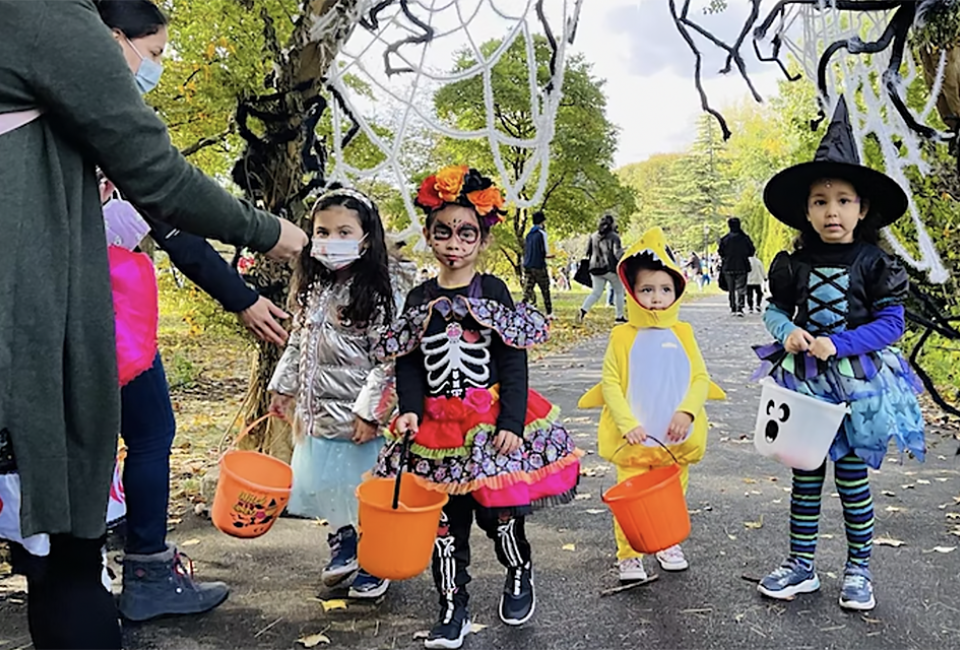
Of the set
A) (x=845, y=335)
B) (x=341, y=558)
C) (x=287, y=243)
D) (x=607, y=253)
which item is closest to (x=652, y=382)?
(x=845, y=335)

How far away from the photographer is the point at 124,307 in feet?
7.64

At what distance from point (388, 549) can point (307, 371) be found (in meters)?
0.93

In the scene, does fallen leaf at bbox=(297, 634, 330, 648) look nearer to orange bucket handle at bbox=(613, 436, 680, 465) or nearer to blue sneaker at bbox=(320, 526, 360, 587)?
blue sneaker at bbox=(320, 526, 360, 587)

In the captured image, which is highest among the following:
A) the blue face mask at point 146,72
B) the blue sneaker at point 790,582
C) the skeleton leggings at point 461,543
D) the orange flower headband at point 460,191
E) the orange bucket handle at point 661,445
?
the blue face mask at point 146,72

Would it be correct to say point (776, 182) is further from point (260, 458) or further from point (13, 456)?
point (13, 456)

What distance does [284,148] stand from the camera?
3.96m

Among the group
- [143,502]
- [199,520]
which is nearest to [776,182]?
[143,502]

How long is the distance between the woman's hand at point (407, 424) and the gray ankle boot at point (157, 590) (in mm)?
906

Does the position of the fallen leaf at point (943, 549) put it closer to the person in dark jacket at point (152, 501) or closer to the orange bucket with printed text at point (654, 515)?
the orange bucket with printed text at point (654, 515)

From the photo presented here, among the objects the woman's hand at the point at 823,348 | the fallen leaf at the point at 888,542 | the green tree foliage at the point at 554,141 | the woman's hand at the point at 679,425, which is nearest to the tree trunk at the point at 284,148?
the woman's hand at the point at 679,425

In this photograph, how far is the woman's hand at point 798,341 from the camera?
111 inches

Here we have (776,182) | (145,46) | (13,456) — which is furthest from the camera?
(776,182)

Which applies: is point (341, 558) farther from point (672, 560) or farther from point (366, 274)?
point (672, 560)

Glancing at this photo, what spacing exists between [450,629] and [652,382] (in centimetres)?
110
